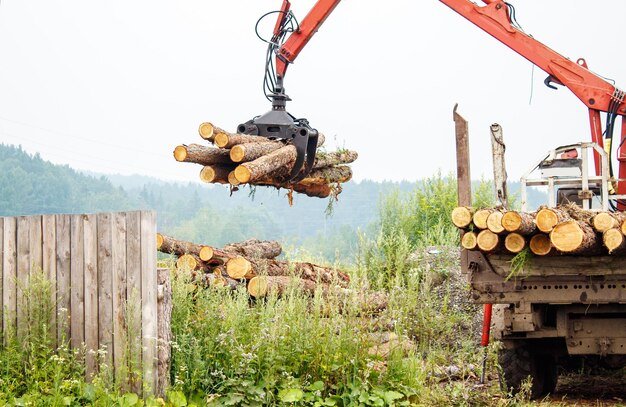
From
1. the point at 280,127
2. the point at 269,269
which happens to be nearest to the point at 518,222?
the point at 269,269

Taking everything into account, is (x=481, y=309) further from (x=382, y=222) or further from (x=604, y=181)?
(x=382, y=222)

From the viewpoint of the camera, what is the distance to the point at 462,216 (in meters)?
7.85

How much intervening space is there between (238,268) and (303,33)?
5275 millimetres

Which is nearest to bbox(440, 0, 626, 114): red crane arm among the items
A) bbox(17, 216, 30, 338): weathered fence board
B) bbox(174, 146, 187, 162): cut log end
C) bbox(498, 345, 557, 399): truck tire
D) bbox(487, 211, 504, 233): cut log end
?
bbox(174, 146, 187, 162): cut log end

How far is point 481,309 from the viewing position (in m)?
12.2

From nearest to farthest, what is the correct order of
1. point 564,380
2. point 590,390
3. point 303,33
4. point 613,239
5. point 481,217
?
point 613,239 < point 481,217 < point 590,390 < point 564,380 < point 303,33

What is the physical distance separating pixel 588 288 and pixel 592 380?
2373mm

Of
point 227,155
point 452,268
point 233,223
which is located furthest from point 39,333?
point 233,223

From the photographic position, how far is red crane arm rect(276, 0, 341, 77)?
14.8 metres

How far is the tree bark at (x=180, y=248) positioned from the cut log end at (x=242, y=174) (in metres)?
1.42

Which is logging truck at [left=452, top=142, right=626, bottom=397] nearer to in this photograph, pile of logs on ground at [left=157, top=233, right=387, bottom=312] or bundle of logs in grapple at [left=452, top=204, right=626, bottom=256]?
bundle of logs in grapple at [left=452, top=204, right=626, bottom=256]

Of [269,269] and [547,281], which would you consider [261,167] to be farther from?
[547,281]

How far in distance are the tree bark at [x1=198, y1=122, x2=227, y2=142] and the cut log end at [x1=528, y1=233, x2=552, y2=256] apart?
5.76m

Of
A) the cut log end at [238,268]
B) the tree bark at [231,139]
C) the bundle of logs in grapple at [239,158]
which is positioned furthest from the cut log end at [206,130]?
the cut log end at [238,268]
